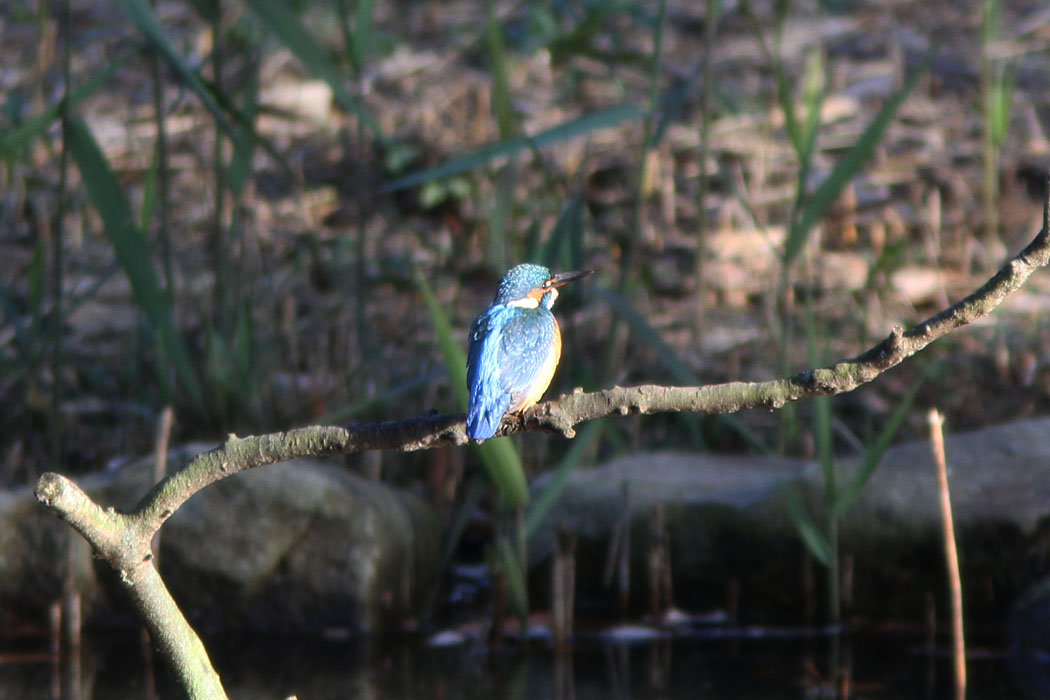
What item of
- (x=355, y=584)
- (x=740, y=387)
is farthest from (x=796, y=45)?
(x=740, y=387)

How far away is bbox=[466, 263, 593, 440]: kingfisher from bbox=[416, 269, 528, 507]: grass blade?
0.31 meters

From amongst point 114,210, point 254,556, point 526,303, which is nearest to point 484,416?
point 526,303

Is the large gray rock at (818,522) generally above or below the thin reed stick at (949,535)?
above

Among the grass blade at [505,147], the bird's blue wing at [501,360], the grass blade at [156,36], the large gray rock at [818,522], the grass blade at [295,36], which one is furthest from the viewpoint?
the large gray rock at [818,522]

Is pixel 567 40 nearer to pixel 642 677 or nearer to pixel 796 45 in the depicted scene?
pixel 642 677

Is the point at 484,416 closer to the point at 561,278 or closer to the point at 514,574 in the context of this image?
the point at 561,278

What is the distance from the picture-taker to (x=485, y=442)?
2.96 meters

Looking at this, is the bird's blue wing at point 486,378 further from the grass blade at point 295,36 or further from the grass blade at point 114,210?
the grass blade at point 114,210

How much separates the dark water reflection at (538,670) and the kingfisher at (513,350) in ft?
4.31

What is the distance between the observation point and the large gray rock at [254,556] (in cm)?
405

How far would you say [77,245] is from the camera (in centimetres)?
614

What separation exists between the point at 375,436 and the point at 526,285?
1062mm

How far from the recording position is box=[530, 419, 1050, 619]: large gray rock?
396 centimetres

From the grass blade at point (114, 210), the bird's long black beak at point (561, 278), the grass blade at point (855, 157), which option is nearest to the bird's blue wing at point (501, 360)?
the bird's long black beak at point (561, 278)
